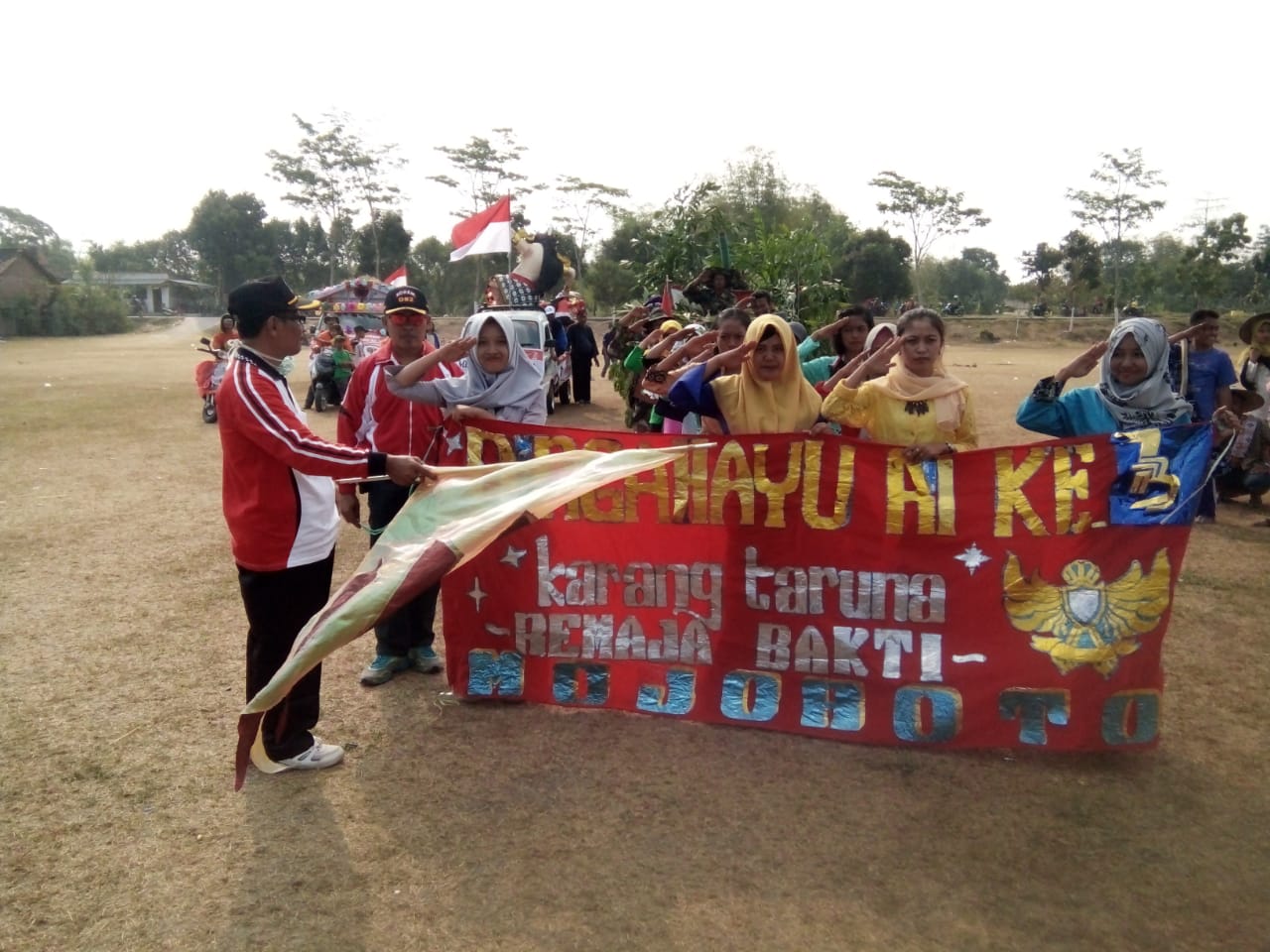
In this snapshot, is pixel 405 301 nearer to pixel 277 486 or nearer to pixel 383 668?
pixel 277 486

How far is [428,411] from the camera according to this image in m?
4.17

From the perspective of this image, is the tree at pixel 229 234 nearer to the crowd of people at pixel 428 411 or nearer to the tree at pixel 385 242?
the tree at pixel 385 242

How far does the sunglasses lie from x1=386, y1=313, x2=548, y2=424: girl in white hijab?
0.22m

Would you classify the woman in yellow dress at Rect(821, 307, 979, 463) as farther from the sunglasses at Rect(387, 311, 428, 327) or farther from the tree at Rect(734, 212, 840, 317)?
the tree at Rect(734, 212, 840, 317)

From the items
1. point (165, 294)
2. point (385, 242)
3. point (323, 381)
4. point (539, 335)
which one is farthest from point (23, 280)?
point (539, 335)

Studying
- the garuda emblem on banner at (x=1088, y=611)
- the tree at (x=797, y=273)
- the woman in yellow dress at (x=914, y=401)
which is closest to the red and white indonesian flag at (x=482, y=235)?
the tree at (x=797, y=273)

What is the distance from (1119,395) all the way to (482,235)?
25.2 feet

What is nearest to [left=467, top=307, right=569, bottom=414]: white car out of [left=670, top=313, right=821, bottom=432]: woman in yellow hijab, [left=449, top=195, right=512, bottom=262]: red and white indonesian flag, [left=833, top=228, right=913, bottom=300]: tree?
[left=449, top=195, right=512, bottom=262]: red and white indonesian flag

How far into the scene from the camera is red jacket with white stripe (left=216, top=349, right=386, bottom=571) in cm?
304

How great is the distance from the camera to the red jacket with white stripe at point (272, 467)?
304cm

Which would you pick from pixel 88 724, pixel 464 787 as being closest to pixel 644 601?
pixel 464 787

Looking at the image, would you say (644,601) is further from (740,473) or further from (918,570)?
(918,570)

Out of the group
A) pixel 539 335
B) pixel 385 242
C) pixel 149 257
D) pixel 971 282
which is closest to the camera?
pixel 539 335

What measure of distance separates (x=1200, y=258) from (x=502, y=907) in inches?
1639
